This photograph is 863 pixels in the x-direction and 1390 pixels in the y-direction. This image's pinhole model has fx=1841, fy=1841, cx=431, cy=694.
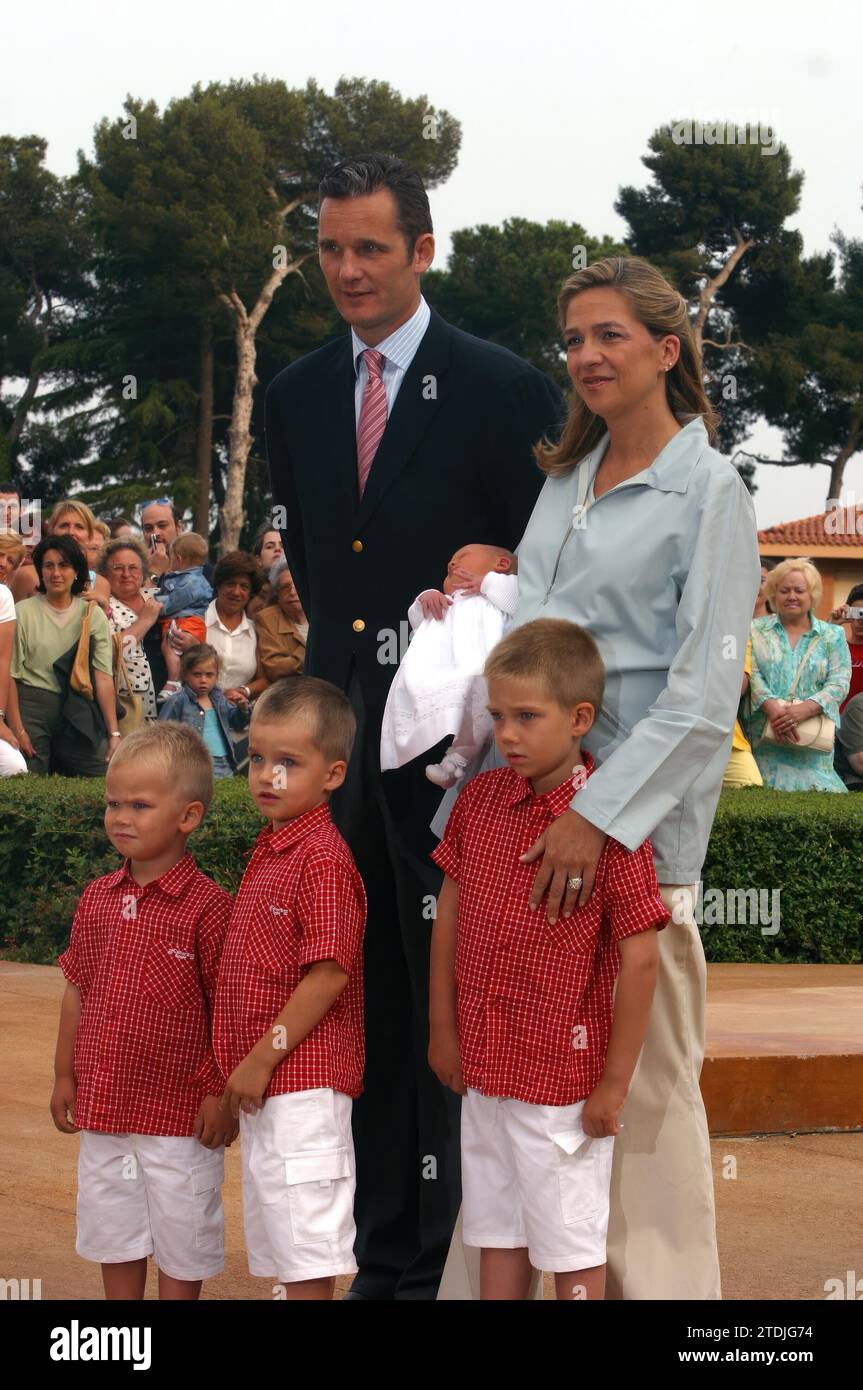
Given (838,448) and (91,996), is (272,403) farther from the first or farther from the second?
(838,448)

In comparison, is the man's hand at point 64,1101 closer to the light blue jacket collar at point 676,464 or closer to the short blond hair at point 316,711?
the short blond hair at point 316,711

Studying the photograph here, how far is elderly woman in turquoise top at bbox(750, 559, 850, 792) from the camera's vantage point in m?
10.2

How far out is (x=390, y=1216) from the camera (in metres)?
4.06

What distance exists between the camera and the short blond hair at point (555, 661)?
318cm

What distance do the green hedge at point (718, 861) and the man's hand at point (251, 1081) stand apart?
5.01 meters

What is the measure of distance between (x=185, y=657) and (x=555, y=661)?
664cm

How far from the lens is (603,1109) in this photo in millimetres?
3154

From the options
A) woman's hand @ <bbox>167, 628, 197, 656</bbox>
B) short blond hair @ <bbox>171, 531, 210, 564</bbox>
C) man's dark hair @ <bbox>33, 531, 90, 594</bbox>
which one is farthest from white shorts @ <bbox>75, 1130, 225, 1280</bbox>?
short blond hair @ <bbox>171, 531, 210, 564</bbox>

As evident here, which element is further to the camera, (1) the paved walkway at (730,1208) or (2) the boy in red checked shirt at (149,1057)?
(1) the paved walkway at (730,1208)

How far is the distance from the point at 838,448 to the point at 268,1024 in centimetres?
4622

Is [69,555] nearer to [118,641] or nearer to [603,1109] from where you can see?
[118,641]

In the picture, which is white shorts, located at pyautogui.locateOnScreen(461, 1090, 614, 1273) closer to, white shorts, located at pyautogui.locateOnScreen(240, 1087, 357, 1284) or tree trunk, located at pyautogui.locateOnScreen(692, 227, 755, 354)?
white shorts, located at pyautogui.locateOnScreen(240, 1087, 357, 1284)

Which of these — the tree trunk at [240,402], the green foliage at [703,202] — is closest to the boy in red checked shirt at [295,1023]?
the tree trunk at [240,402]

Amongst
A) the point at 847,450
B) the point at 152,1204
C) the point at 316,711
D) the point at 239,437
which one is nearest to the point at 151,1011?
the point at 152,1204
